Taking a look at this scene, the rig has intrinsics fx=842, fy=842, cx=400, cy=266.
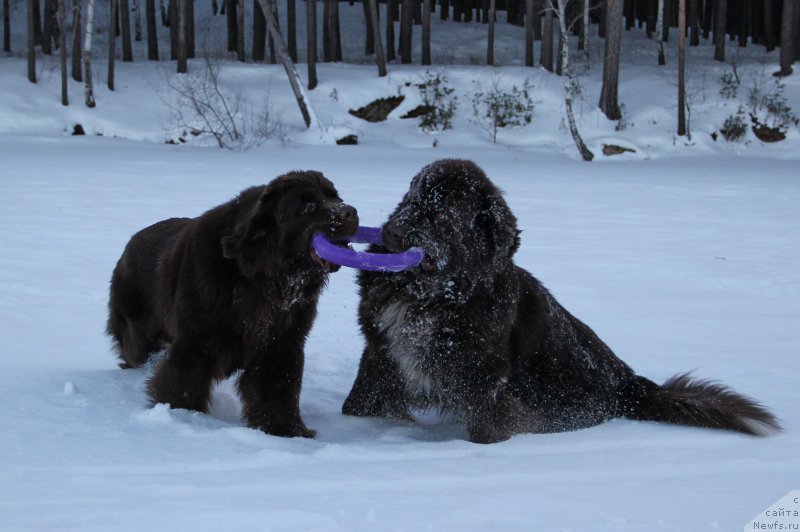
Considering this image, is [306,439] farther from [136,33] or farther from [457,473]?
[136,33]

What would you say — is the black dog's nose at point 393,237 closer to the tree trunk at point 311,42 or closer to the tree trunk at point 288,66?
the tree trunk at point 288,66

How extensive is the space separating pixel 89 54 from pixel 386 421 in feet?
86.7

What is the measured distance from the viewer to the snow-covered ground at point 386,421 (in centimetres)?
312

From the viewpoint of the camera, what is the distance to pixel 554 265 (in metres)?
9.40

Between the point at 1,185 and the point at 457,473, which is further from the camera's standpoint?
the point at 1,185

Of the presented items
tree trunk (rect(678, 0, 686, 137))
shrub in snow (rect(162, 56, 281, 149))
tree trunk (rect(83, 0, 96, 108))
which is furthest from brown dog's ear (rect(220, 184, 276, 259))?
tree trunk (rect(678, 0, 686, 137))

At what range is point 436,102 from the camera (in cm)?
3097

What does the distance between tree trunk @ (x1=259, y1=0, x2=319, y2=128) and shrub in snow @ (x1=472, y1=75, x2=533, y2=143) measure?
6276mm

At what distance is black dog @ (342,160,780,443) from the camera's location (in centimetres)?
443

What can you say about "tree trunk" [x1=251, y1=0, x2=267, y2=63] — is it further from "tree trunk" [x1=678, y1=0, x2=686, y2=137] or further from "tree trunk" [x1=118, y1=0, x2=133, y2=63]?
A: "tree trunk" [x1=678, y1=0, x2=686, y2=137]

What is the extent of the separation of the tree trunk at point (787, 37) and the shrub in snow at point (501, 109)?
987 centimetres

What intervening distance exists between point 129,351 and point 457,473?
268 centimetres

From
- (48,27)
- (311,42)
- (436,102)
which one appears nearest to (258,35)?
(311,42)

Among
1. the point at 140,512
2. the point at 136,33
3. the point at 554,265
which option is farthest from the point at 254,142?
the point at 140,512
